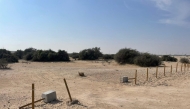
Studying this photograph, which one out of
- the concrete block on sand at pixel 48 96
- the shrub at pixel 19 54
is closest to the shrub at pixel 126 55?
the concrete block on sand at pixel 48 96

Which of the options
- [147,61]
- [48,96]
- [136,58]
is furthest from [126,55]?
[48,96]

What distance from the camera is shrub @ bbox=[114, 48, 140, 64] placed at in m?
37.3

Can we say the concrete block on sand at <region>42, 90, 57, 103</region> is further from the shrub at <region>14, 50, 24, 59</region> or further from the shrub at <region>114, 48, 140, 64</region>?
the shrub at <region>14, 50, 24, 59</region>

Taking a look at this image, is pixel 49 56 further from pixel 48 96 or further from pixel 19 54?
pixel 48 96

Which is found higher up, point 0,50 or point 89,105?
point 0,50

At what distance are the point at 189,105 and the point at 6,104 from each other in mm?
8636

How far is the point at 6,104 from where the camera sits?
370 inches

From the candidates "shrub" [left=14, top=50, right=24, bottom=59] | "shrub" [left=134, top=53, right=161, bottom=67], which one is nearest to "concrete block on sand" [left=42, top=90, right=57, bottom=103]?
"shrub" [left=134, top=53, right=161, bottom=67]

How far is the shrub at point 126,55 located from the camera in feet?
122

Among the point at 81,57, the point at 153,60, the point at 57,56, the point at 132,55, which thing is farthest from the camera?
the point at 81,57

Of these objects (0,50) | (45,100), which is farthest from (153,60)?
(0,50)

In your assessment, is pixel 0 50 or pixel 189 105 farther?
pixel 0 50

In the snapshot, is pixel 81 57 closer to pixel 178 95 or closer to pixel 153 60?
pixel 153 60

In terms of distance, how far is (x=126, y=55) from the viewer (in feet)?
124
